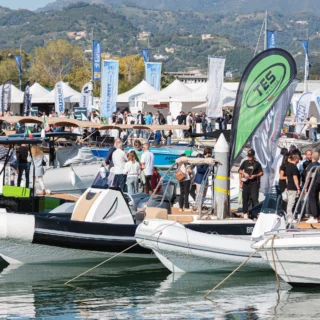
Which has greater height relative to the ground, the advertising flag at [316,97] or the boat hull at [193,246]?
the advertising flag at [316,97]

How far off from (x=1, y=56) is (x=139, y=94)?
89026mm

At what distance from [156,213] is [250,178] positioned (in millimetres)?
2600

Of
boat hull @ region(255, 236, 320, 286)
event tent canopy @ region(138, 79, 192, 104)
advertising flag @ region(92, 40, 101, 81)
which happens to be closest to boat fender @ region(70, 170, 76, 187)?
boat hull @ region(255, 236, 320, 286)

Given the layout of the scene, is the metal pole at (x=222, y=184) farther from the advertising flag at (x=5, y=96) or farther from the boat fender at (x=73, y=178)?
the advertising flag at (x=5, y=96)

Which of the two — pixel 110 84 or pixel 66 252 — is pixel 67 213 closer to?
pixel 66 252

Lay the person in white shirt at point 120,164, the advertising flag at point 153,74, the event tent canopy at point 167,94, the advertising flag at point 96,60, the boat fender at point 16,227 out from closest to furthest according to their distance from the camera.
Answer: the boat fender at point 16,227, the person in white shirt at point 120,164, the event tent canopy at point 167,94, the advertising flag at point 96,60, the advertising flag at point 153,74

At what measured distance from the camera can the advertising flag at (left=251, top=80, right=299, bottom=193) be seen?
18.0 metres

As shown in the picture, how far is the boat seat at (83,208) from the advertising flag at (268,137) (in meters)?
3.59

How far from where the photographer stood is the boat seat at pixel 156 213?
1686cm

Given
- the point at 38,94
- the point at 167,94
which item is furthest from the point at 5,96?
the point at 38,94

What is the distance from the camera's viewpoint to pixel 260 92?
1783 centimetres

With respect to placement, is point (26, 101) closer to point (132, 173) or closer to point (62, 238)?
point (132, 173)

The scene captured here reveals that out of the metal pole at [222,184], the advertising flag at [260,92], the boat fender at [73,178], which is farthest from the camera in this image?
the boat fender at [73,178]

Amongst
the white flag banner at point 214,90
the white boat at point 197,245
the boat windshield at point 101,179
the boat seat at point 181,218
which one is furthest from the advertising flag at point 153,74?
the white boat at point 197,245
